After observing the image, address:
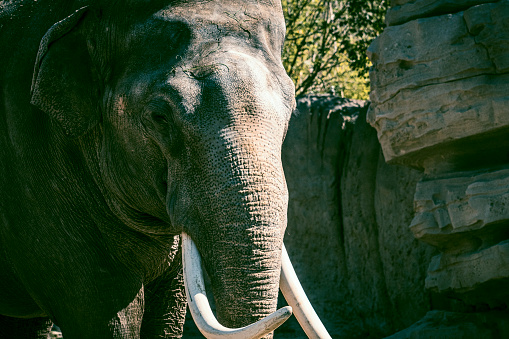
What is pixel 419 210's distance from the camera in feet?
18.2

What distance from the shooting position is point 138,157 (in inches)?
127

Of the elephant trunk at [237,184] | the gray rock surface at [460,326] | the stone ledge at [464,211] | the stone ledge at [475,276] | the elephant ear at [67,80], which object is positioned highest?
the elephant ear at [67,80]

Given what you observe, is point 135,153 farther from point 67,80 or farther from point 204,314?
point 204,314

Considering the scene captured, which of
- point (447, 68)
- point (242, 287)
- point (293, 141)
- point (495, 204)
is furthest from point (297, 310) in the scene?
point (293, 141)

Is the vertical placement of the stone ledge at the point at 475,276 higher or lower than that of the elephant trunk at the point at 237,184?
lower

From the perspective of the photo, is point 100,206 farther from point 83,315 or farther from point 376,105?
point 376,105

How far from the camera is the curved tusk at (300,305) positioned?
2.92 metres

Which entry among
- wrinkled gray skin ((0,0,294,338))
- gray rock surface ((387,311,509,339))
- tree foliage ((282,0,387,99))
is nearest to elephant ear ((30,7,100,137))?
wrinkled gray skin ((0,0,294,338))

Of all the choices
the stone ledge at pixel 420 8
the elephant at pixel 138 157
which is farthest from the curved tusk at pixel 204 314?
the stone ledge at pixel 420 8

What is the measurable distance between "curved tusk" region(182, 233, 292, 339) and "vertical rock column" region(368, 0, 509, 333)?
2719 millimetres

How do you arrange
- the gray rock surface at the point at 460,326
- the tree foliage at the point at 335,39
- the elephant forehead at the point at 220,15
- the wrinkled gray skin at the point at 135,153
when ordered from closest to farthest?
1. the wrinkled gray skin at the point at 135,153
2. the elephant forehead at the point at 220,15
3. the gray rock surface at the point at 460,326
4. the tree foliage at the point at 335,39

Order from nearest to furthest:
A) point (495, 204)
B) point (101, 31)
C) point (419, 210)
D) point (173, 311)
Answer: point (101, 31)
point (173, 311)
point (495, 204)
point (419, 210)

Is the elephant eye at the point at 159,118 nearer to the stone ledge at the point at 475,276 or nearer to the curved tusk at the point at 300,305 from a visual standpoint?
the curved tusk at the point at 300,305

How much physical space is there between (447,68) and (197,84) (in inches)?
107
